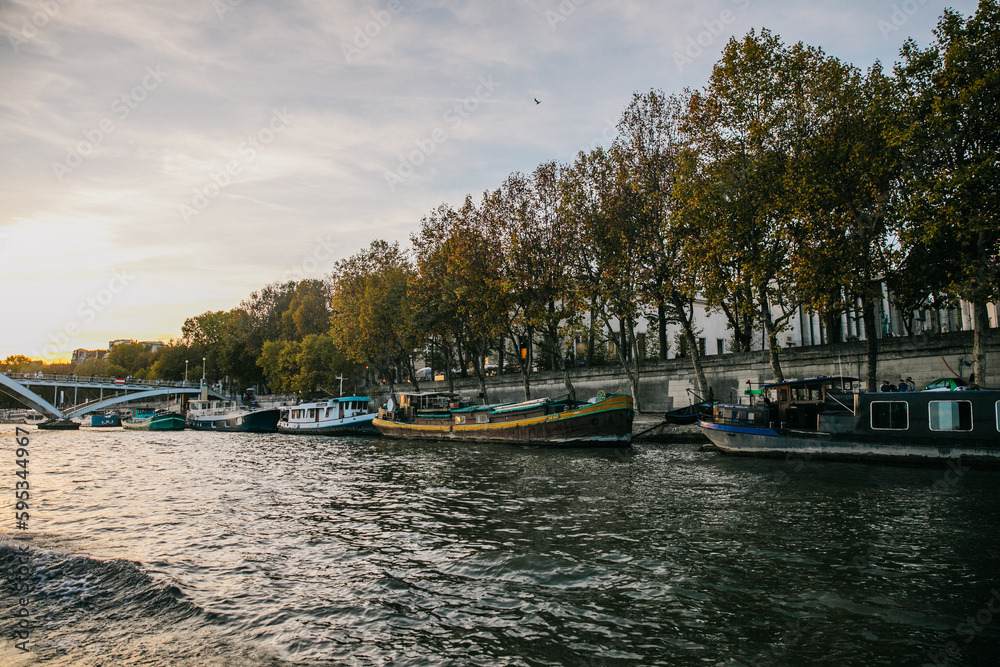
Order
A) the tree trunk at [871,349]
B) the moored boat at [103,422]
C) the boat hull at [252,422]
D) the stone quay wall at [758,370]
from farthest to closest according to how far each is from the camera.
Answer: the moored boat at [103,422] → the boat hull at [252,422] → the stone quay wall at [758,370] → the tree trunk at [871,349]

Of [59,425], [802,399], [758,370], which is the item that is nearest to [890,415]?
[802,399]

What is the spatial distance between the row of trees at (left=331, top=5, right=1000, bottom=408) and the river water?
1155cm

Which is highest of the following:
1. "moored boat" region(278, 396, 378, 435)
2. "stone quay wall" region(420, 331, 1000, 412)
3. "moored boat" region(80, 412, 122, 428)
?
"stone quay wall" region(420, 331, 1000, 412)

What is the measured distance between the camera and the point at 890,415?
21.3 metres

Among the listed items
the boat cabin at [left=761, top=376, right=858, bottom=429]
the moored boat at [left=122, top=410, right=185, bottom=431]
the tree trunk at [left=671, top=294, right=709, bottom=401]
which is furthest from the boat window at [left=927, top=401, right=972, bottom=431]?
the moored boat at [left=122, top=410, right=185, bottom=431]

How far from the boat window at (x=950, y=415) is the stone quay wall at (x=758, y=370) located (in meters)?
5.06

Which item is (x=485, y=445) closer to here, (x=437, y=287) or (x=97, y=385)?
(x=437, y=287)

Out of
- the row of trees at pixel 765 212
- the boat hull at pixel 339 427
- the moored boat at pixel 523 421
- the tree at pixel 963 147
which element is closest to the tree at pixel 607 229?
the row of trees at pixel 765 212

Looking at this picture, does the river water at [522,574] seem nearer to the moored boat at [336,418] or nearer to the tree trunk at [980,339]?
the tree trunk at [980,339]

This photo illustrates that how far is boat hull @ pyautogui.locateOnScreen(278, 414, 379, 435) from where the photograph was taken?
48328 mm

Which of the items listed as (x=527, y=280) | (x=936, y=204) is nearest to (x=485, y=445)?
(x=527, y=280)

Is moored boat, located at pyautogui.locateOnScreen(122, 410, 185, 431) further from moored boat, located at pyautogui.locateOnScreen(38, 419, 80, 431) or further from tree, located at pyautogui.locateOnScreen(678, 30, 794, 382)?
tree, located at pyautogui.locateOnScreen(678, 30, 794, 382)

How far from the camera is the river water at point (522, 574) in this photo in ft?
21.2

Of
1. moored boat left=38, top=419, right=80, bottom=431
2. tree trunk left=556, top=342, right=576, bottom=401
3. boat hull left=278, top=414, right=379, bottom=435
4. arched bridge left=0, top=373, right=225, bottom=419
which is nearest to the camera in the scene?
tree trunk left=556, top=342, right=576, bottom=401
